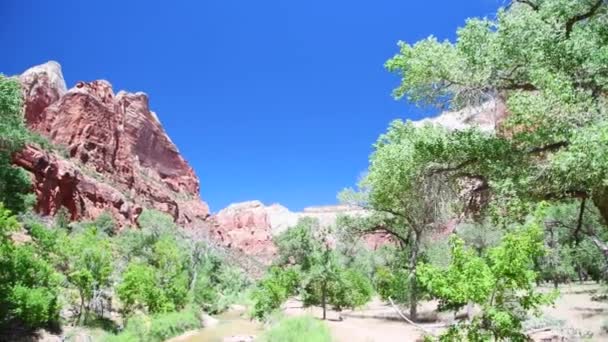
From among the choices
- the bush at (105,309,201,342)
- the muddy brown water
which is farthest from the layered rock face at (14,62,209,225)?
the bush at (105,309,201,342)

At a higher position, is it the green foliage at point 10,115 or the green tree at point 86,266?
the green foliage at point 10,115

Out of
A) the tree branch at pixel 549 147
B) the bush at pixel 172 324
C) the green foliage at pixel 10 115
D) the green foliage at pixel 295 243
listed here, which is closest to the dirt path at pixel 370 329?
the bush at pixel 172 324

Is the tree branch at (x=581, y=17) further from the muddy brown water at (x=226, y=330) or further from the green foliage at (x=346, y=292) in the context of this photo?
the green foliage at (x=346, y=292)

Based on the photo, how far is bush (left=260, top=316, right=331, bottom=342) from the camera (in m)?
19.0

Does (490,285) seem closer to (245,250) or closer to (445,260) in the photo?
(445,260)

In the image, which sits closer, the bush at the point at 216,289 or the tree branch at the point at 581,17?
the tree branch at the point at 581,17

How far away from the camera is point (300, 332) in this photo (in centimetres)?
1989

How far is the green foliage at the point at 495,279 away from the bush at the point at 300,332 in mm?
12399

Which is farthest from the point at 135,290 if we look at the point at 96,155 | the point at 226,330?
the point at 96,155

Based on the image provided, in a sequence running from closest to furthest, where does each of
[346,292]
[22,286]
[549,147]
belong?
[549,147]
[22,286]
[346,292]

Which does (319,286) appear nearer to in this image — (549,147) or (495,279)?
(549,147)

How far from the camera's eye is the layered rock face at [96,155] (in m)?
65.9

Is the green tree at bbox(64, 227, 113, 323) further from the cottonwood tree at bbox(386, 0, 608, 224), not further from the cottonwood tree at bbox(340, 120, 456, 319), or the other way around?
the cottonwood tree at bbox(386, 0, 608, 224)

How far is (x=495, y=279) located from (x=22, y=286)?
21899mm
